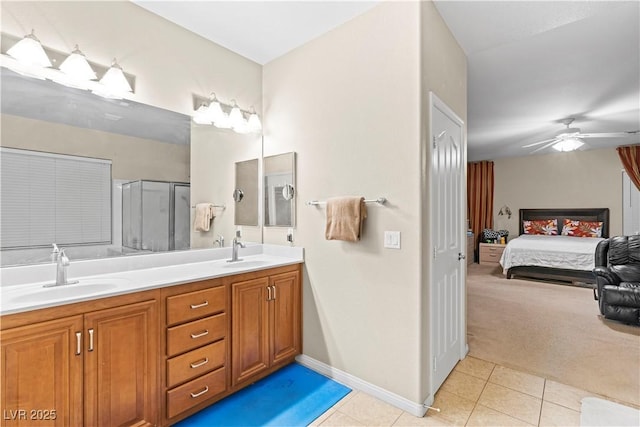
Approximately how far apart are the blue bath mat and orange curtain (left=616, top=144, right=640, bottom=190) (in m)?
7.33

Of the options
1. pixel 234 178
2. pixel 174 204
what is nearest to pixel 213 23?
pixel 234 178

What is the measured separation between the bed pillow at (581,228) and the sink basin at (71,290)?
8045 millimetres

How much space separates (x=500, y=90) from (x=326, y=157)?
99.0 inches

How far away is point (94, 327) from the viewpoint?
4.74 ft

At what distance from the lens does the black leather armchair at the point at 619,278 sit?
10.9 ft

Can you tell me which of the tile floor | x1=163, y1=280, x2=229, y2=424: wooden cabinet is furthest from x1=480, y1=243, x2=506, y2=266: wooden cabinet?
x1=163, y1=280, x2=229, y2=424: wooden cabinet

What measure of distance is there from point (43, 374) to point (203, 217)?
4.68 feet

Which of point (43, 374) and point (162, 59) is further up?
point (162, 59)

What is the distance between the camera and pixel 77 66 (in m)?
1.85

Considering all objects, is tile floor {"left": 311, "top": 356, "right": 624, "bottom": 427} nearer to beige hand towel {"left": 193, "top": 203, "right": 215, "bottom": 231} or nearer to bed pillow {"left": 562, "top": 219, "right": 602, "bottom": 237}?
beige hand towel {"left": 193, "top": 203, "right": 215, "bottom": 231}

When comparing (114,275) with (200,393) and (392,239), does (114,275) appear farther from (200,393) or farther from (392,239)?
(392,239)

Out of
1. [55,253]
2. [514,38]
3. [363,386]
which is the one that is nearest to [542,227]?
[514,38]

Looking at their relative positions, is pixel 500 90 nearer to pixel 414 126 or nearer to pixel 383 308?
pixel 414 126

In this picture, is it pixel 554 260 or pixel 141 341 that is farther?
pixel 554 260
